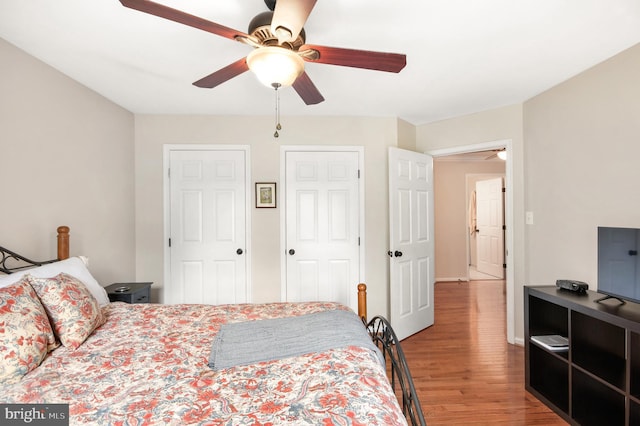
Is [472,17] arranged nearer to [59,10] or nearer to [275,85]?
[275,85]

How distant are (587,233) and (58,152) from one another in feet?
13.6

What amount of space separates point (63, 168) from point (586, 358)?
3906 millimetres

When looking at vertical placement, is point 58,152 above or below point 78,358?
above

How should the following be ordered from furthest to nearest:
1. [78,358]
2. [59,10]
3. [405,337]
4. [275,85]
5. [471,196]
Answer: [471,196] < [405,337] < [59,10] < [275,85] < [78,358]

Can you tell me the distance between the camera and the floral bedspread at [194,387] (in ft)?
2.89

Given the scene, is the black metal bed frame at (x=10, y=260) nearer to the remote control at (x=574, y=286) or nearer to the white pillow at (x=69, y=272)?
the white pillow at (x=69, y=272)

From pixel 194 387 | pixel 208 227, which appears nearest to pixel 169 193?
pixel 208 227

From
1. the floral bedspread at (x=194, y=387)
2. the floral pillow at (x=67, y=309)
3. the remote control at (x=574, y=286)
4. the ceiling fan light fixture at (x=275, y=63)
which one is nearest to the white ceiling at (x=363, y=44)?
the ceiling fan light fixture at (x=275, y=63)

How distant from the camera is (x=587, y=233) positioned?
7.65 ft

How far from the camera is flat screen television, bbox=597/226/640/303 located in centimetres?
169

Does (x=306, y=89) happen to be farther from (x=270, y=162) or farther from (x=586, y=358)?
(x=586, y=358)

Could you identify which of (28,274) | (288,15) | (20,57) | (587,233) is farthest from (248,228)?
(587,233)

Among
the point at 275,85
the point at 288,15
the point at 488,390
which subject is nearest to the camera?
the point at 288,15

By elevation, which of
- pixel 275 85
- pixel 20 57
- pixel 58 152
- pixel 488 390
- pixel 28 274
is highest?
pixel 20 57
